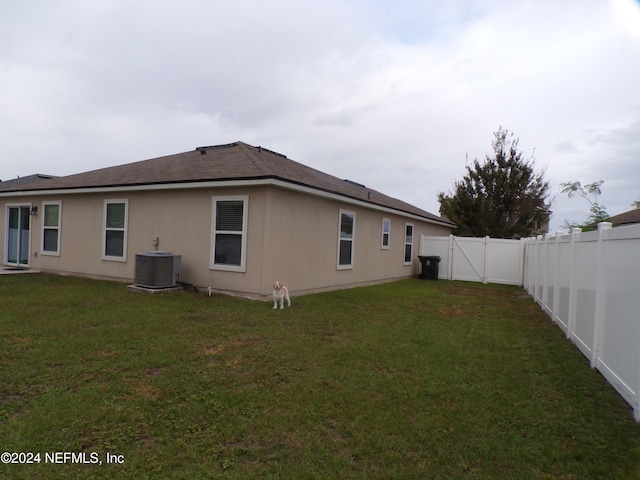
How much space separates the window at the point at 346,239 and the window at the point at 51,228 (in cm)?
858

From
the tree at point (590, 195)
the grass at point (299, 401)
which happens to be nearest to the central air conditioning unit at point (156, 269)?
the grass at point (299, 401)

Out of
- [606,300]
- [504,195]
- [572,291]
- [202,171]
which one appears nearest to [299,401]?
[606,300]

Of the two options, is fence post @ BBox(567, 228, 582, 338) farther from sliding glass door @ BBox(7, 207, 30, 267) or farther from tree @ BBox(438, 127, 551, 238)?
tree @ BBox(438, 127, 551, 238)

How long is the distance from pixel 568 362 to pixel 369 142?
569 inches

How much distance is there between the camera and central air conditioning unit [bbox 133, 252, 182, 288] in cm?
858

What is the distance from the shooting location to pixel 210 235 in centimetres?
880

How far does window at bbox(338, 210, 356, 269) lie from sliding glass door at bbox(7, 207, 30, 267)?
10.3 metres

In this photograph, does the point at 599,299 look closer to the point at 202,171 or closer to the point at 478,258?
the point at 202,171

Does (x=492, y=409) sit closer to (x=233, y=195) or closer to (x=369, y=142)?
(x=233, y=195)

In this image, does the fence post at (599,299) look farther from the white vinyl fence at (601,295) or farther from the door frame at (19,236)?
the door frame at (19,236)

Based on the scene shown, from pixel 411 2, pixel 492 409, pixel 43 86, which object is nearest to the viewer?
pixel 492 409

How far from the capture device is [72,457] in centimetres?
237

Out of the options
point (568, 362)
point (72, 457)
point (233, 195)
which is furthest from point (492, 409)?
point (233, 195)

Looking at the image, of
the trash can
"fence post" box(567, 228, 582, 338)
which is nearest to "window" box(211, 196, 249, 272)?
"fence post" box(567, 228, 582, 338)
